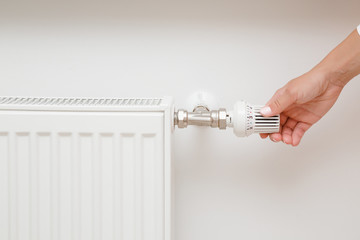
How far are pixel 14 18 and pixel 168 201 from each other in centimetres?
48

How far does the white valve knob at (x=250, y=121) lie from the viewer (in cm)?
61

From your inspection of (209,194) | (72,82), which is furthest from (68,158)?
(209,194)

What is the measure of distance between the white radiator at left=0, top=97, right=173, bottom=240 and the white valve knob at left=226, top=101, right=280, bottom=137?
0.36ft

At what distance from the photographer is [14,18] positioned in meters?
0.74

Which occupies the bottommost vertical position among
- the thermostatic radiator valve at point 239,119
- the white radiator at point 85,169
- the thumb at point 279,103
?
the white radiator at point 85,169

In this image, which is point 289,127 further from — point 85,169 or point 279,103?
point 85,169

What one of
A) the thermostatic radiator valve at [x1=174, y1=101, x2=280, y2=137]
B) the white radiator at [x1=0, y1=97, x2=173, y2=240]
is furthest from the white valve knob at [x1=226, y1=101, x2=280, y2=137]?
the white radiator at [x1=0, y1=97, x2=173, y2=240]

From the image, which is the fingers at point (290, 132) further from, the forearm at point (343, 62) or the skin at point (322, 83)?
the forearm at point (343, 62)

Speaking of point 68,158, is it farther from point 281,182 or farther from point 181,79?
point 281,182

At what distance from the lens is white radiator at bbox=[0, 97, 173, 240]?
1.97 ft

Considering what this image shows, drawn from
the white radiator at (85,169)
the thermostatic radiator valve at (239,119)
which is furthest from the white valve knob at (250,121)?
the white radiator at (85,169)

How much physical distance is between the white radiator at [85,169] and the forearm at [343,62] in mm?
277

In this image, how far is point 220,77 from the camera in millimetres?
758

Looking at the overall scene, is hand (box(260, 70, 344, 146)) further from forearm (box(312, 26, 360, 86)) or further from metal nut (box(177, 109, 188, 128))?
metal nut (box(177, 109, 188, 128))
